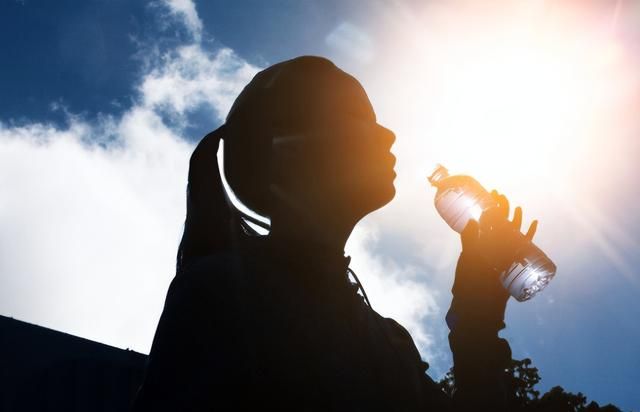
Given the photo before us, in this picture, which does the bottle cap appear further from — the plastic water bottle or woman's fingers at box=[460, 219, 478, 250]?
woman's fingers at box=[460, 219, 478, 250]

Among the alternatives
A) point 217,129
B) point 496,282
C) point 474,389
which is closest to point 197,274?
point 217,129

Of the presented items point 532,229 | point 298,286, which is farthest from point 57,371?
point 532,229

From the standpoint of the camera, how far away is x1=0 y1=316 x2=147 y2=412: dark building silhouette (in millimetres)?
7078

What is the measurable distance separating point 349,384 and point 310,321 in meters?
0.28

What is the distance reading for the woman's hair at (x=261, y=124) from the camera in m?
2.16

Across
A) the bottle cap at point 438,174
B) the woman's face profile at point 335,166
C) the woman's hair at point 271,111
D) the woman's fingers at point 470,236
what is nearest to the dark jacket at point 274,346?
the woman's face profile at point 335,166

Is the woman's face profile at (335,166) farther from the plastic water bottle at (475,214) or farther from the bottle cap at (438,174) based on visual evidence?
the bottle cap at (438,174)

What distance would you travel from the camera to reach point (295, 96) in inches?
92.4

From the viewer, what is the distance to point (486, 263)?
110 inches

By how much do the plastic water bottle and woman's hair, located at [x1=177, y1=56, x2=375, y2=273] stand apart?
111 inches

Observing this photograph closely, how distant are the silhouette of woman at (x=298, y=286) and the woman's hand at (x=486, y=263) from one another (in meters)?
0.01

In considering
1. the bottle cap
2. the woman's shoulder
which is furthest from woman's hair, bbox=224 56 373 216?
the bottle cap

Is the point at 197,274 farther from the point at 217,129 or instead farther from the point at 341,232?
the point at 217,129

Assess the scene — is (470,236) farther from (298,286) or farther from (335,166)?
(298,286)
